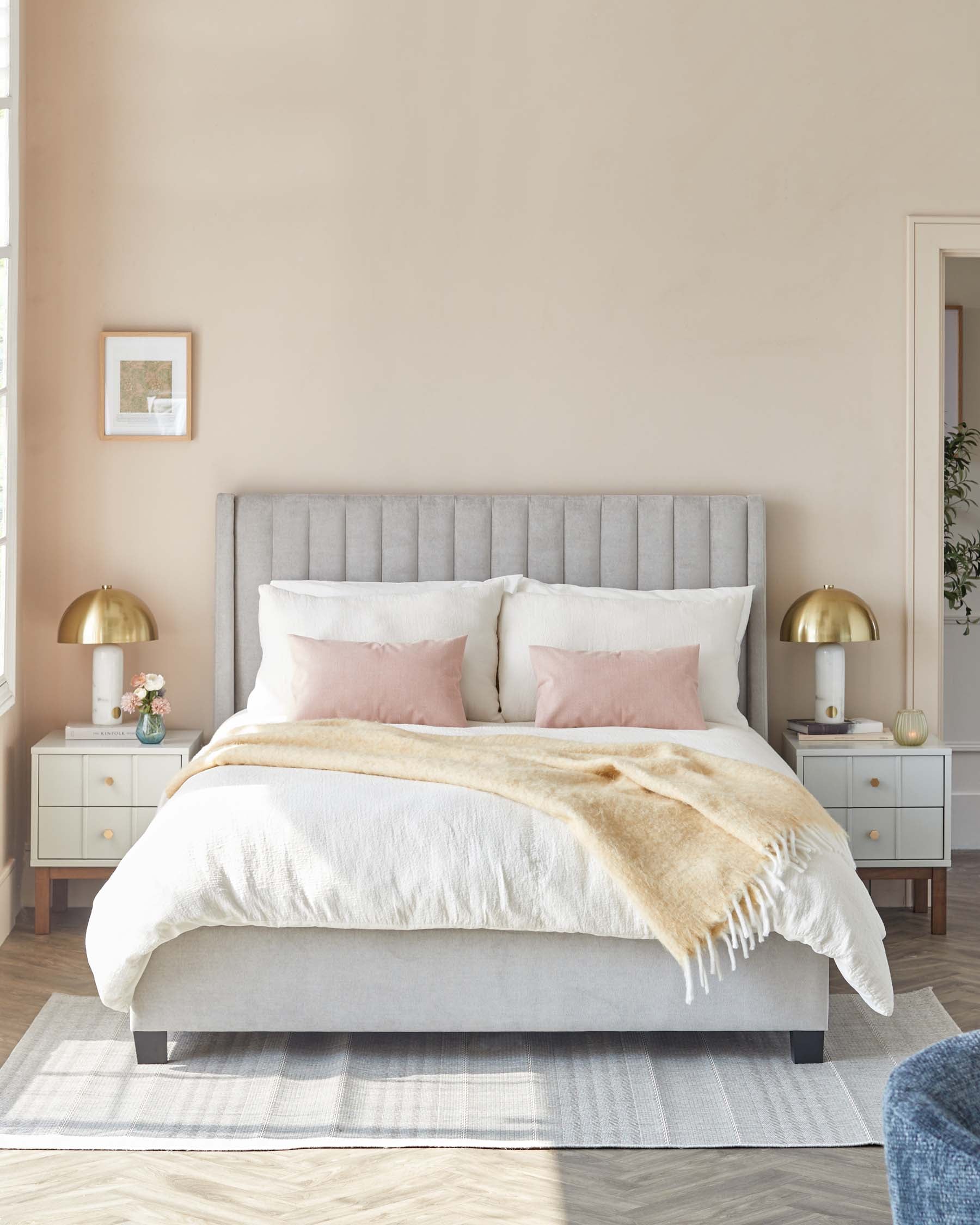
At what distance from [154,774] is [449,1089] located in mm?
1604

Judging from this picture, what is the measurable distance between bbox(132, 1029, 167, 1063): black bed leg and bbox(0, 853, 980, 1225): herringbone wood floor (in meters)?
0.39

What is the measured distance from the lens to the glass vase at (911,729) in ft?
13.1

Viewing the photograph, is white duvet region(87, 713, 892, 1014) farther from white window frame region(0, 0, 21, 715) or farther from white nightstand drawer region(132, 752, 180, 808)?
white window frame region(0, 0, 21, 715)

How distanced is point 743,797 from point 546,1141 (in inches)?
35.0

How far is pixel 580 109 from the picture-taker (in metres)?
4.32

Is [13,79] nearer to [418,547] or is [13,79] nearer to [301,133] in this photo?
[301,133]

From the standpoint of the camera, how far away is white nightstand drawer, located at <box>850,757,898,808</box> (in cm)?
398

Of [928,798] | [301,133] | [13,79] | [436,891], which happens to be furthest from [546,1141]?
[13,79]

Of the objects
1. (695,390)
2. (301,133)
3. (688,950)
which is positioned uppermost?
(301,133)

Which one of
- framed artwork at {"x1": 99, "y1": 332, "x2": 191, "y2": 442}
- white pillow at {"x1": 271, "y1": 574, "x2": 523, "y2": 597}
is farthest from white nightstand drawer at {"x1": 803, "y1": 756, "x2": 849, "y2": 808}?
framed artwork at {"x1": 99, "y1": 332, "x2": 191, "y2": 442}

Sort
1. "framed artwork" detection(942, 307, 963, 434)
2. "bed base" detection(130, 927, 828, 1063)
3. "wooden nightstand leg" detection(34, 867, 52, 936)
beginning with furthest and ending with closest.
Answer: "framed artwork" detection(942, 307, 963, 434) < "wooden nightstand leg" detection(34, 867, 52, 936) < "bed base" detection(130, 927, 828, 1063)

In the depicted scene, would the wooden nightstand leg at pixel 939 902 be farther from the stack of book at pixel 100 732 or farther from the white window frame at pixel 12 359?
the white window frame at pixel 12 359

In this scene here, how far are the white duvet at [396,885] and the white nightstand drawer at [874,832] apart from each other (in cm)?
119

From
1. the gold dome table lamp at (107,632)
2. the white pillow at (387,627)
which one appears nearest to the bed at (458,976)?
the white pillow at (387,627)
